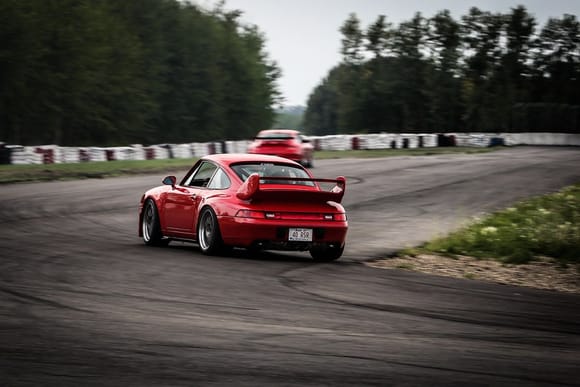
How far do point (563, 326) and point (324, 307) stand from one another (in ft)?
5.97

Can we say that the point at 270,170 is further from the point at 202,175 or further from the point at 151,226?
the point at 151,226

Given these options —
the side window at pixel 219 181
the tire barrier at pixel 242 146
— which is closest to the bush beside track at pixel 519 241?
the side window at pixel 219 181

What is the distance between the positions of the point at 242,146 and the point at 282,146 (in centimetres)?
1713

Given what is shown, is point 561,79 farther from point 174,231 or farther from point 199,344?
point 199,344

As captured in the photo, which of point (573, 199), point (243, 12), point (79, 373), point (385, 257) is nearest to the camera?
point (79, 373)

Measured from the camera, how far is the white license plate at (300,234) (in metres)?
11.4

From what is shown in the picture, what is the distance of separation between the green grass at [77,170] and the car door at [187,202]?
591 inches

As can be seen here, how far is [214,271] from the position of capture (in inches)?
390

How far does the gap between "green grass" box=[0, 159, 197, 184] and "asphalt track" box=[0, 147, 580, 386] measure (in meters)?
14.1

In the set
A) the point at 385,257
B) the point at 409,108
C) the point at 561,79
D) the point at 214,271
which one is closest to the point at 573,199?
the point at 385,257

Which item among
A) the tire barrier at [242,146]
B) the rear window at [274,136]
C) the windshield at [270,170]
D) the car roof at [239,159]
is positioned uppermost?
the car roof at [239,159]

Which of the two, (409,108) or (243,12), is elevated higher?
(243,12)

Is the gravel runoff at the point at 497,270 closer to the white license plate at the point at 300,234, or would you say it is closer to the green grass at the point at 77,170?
the white license plate at the point at 300,234

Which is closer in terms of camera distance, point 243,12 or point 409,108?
point 409,108
